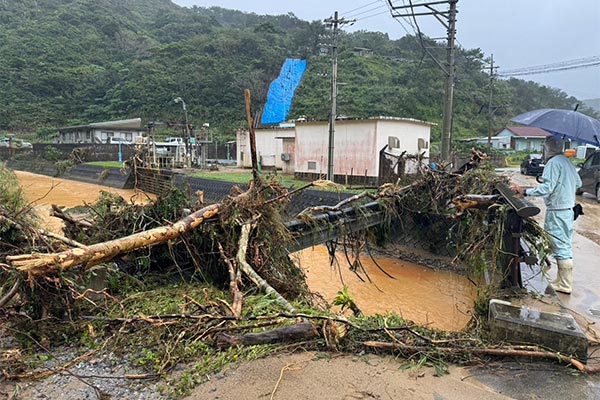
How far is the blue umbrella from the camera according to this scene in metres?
4.81

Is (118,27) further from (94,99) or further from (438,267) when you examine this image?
(438,267)

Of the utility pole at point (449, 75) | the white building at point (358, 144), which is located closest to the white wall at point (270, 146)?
the white building at point (358, 144)

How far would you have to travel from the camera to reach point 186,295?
151 inches

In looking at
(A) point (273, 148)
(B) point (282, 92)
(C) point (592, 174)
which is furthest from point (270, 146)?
(C) point (592, 174)

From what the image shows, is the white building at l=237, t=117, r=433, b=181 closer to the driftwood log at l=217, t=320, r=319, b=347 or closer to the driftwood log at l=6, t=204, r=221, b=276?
the driftwood log at l=6, t=204, r=221, b=276

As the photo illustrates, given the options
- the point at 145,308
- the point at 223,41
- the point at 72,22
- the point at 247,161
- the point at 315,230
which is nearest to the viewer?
the point at 145,308

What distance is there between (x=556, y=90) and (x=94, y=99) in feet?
287

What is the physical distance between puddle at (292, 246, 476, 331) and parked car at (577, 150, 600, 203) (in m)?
10.7

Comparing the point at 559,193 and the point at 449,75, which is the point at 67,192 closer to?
the point at 449,75

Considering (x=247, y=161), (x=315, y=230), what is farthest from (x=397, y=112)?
(x=315, y=230)

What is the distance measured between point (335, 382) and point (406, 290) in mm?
6243

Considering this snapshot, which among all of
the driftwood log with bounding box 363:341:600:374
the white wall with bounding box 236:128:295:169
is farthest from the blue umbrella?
the white wall with bounding box 236:128:295:169

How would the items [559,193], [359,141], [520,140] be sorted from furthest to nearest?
[520,140], [359,141], [559,193]

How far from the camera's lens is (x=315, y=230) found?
651 centimetres
